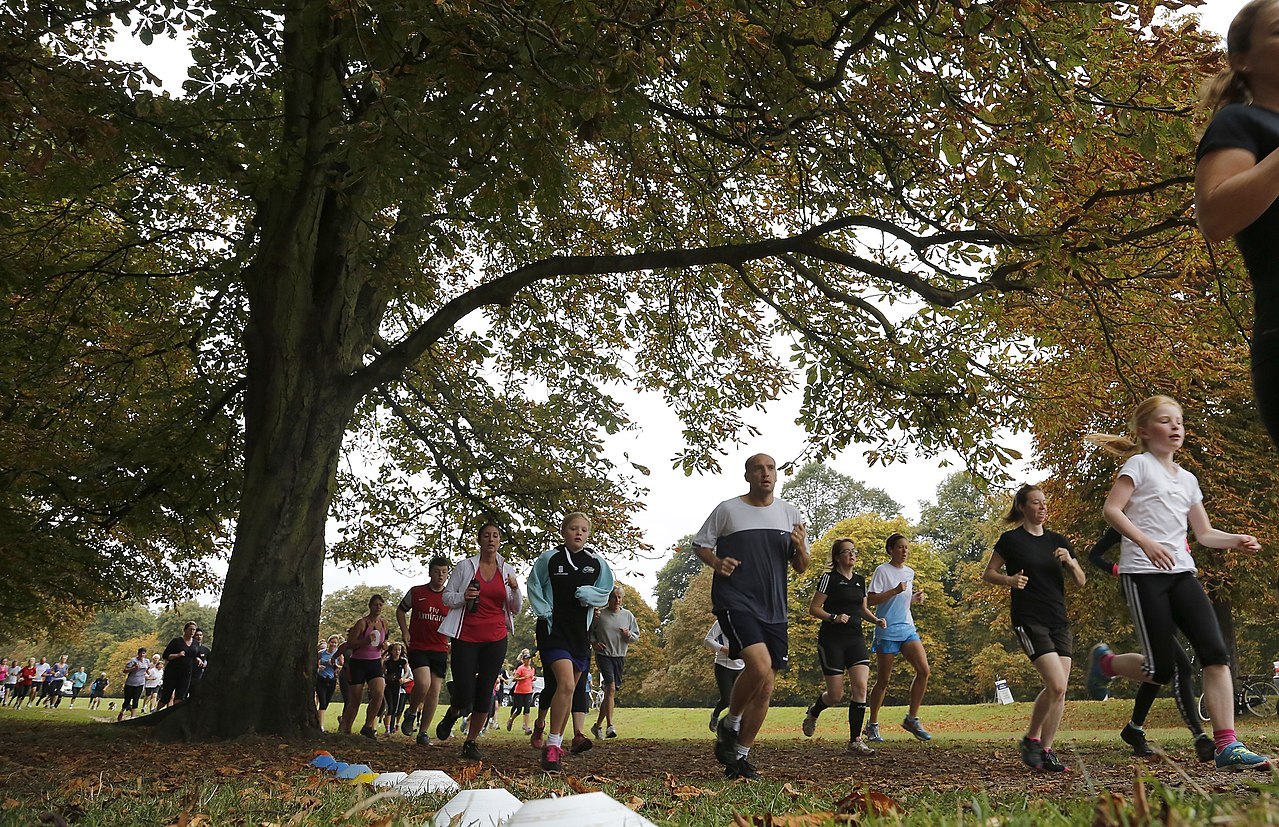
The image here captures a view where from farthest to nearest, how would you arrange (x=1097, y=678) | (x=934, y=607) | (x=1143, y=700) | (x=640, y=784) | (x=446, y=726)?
1. (x=934, y=607)
2. (x=446, y=726)
3. (x=1097, y=678)
4. (x=1143, y=700)
5. (x=640, y=784)

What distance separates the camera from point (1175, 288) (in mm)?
10180

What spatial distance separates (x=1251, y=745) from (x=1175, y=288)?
4544 millimetres

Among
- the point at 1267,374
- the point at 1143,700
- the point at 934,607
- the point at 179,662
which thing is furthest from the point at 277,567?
the point at 934,607

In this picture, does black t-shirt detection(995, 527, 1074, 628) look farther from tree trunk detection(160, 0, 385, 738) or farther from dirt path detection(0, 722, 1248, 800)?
tree trunk detection(160, 0, 385, 738)

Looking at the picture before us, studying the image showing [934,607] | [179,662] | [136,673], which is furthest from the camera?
[934,607]

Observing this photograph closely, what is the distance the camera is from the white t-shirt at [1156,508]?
6.09m

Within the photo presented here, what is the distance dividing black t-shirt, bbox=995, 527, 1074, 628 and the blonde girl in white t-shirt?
131cm

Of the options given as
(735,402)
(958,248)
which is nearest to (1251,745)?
(958,248)

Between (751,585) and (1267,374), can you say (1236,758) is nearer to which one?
(751,585)

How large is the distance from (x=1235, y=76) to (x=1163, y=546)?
3621mm

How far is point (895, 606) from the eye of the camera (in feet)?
38.1

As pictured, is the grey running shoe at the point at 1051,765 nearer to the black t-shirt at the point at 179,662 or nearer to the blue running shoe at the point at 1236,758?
the blue running shoe at the point at 1236,758

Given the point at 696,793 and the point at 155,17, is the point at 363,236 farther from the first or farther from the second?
the point at 696,793

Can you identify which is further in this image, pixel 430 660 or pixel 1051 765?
pixel 430 660
